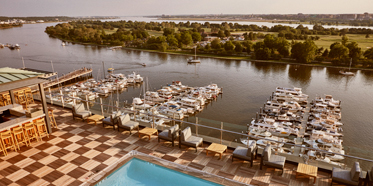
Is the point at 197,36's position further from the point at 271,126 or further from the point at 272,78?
the point at 271,126

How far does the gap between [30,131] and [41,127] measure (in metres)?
0.40

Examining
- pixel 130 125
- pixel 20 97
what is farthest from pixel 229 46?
pixel 130 125

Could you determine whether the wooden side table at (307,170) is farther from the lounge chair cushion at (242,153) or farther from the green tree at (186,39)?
the green tree at (186,39)

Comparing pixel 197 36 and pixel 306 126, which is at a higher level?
pixel 197 36

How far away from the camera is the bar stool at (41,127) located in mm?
8281

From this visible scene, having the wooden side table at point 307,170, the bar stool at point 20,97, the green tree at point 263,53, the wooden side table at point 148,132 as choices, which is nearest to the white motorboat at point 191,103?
the bar stool at point 20,97

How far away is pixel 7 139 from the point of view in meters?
7.81

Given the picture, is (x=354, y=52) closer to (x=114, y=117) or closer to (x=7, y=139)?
(x=114, y=117)

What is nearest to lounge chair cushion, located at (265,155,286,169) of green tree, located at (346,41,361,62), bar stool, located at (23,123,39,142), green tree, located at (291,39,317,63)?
bar stool, located at (23,123,39,142)

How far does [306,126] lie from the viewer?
2791cm

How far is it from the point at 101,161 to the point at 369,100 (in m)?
44.6

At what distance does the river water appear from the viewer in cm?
3136

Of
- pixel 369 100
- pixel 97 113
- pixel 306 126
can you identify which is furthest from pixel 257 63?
pixel 97 113

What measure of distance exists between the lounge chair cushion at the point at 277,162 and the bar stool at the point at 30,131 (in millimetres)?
7814
